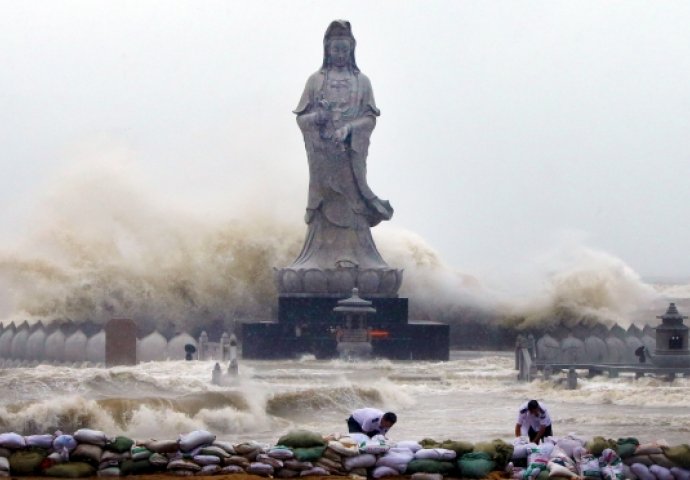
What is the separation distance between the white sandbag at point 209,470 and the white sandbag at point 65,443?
1.06 metres

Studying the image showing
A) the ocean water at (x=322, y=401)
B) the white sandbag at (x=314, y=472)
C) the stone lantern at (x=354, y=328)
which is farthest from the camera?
the stone lantern at (x=354, y=328)

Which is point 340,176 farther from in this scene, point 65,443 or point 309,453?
point 65,443

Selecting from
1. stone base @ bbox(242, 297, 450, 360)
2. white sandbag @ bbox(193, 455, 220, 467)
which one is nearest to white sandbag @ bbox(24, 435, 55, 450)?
white sandbag @ bbox(193, 455, 220, 467)

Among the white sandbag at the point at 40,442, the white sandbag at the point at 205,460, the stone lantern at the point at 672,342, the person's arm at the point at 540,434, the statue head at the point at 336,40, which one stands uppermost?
the statue head at the point at 336,40

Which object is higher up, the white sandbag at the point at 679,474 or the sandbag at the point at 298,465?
the sandbag at the point at 298,465

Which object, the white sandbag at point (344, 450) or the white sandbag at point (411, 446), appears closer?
the white sandbag at point (344, 450)

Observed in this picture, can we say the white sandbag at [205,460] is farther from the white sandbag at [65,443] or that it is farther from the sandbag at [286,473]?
the white sandbag at [65,443]

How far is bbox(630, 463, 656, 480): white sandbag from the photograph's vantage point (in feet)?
46.1

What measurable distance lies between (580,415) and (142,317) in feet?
66.0

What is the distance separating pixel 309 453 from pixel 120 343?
19.1 m

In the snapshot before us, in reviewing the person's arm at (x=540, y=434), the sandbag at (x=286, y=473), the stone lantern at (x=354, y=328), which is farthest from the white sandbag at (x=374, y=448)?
the stone lantern at (x=354, y=328)

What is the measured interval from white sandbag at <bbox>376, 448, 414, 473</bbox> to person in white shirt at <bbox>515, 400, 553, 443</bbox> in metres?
1.09

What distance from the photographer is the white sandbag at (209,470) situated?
14.3m

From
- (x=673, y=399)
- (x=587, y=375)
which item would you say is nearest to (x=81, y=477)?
(x=673, y=399)
